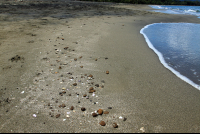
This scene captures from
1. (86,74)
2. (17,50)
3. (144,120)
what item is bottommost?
(144,120)

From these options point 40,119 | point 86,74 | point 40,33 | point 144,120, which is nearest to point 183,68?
point 144,120

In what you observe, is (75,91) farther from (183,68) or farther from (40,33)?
(40,33)

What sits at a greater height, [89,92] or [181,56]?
[181,56]

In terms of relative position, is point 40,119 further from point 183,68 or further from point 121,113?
point 183,68

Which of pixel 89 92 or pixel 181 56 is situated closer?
pixel 89 92

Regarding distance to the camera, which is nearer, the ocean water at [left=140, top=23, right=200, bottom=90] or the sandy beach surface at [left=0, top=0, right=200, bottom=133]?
the sandy beach surface at [left=0, top=0, right=200, bottom=133]

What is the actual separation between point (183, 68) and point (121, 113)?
2.78 m

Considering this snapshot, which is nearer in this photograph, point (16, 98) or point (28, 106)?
point (28, 106)

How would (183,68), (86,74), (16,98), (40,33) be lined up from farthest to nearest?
1. (40,33)
2. (183,68)
3. (86,74)
4. (16,98)

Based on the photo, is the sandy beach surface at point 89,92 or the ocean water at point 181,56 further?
the ocean water at point 181,56

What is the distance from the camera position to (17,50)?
4.48 meters

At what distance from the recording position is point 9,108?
2.40 meters

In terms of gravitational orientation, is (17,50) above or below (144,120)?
above

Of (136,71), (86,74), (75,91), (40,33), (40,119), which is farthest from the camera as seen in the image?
(40,33)
